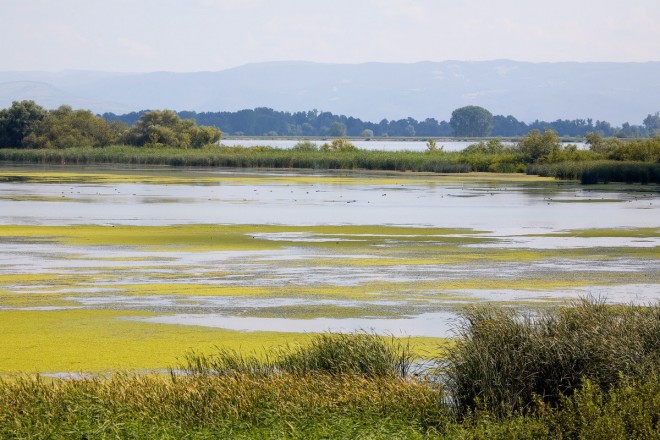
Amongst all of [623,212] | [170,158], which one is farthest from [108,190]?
[170,158]

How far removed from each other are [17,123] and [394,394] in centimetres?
9164

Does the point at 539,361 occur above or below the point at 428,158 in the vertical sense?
above

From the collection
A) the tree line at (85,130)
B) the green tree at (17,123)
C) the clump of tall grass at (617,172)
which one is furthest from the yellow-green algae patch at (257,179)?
the green tree at (17,123)

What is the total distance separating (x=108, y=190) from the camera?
44906 millimetres

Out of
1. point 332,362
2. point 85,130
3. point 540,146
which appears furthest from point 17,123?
point 332,362

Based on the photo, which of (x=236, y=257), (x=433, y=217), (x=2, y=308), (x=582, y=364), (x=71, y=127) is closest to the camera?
(x=582, y=364)

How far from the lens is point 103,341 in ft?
41.9

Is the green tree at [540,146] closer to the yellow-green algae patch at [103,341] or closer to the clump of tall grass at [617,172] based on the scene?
the clump of tall grass at [617,172]

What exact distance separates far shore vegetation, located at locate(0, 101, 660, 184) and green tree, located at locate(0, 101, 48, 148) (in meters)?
0.09

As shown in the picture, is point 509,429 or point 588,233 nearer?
point 509,429

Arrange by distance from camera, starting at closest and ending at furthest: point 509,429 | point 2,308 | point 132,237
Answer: point 509,429 < point 2,308 < point 132,237

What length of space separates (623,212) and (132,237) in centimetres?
1541

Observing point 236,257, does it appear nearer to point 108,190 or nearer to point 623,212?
point 623,212

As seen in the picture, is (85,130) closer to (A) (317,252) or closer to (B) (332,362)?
(A) (317,252)
